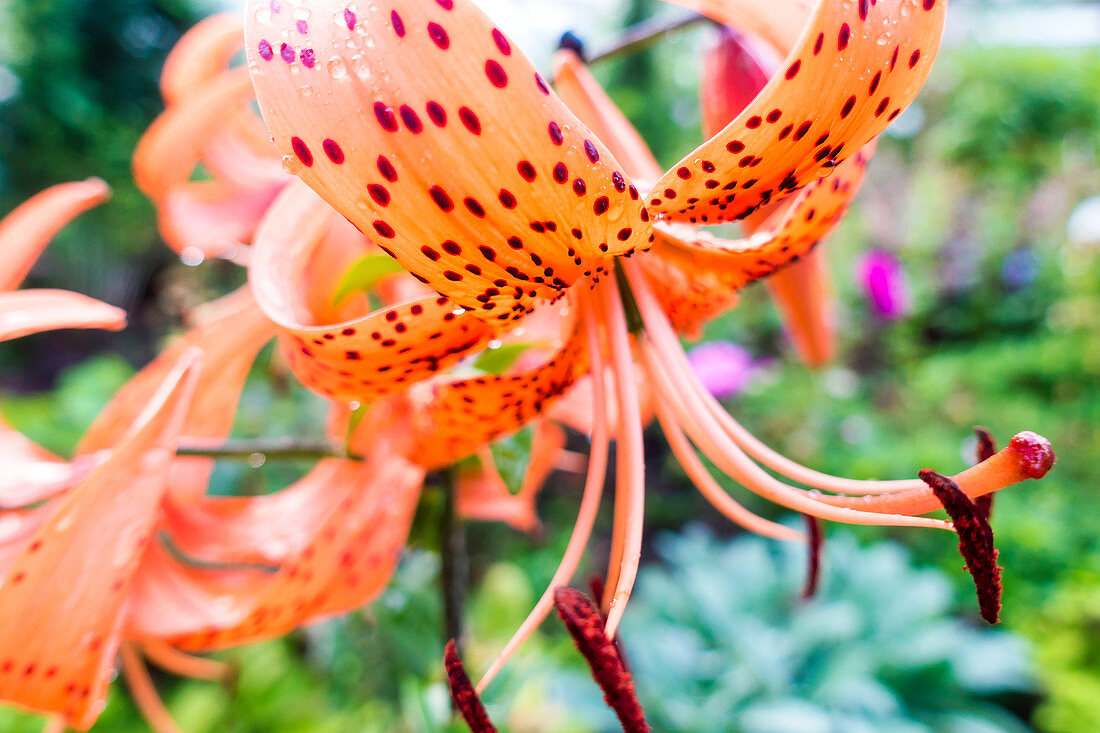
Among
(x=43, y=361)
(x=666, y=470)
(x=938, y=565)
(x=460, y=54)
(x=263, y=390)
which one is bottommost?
(x=43, y=361)

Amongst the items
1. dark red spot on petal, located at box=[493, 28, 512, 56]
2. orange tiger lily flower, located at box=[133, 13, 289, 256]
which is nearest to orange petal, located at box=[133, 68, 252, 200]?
orange tiger lily flower, located at box=[133, 13, 289, 256]

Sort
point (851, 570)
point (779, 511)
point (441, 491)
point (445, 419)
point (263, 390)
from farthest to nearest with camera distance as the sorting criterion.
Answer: point (779, 511), point (851, 570), point (263, 390), point (441, 491), point (445, 419)

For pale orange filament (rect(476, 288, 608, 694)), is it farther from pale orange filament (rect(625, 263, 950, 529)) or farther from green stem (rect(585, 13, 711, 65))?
green stem (rect(585, 13, 711, 65))

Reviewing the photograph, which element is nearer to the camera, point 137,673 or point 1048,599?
point 137,673

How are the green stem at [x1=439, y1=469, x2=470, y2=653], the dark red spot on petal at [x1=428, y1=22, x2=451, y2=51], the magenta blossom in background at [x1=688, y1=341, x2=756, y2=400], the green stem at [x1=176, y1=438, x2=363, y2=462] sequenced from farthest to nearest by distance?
1. the magenta blossom in background at [x1=688, y1=341, x2=756, y2=400]
2. the green stem at [x1=439, y1=469, x2=470, y2=653]
3. the green stem at [x1=176, y1=438, x2=363, y2=462]
4. the dark red spot on petal at [x1=428, y1=22, x2=451, y2=51]

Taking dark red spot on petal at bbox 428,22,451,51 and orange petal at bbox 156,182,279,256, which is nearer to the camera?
dark red spot on petal at bbox 428,22,451,51

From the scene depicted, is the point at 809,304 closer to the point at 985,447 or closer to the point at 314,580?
the point at 985,447

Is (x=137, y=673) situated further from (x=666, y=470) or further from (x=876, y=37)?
(x=666, y=470)

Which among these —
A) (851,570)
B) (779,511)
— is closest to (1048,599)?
(851,570)
